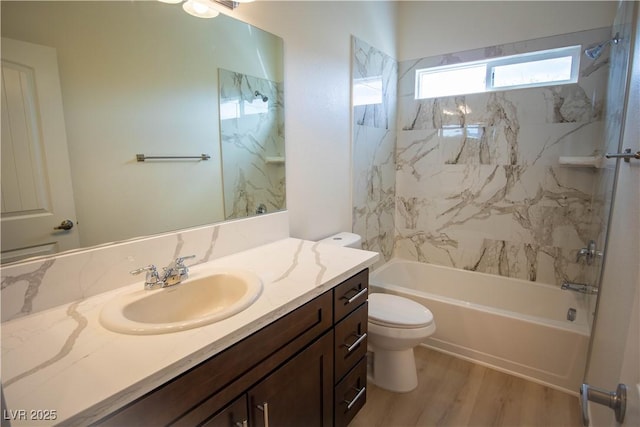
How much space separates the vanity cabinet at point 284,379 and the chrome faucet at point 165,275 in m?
0.43

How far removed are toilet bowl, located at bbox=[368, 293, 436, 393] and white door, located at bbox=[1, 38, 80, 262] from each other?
1494mm

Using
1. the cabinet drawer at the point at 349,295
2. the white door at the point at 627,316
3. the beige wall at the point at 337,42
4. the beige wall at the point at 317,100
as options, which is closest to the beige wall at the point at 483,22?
the beige wall at the point at 337,42

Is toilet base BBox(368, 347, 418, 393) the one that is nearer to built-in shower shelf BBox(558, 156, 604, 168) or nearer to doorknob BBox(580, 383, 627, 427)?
doorknob BBox(580, 383, 627, 427)

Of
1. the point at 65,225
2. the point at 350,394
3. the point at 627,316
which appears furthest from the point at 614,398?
the point at 65,225

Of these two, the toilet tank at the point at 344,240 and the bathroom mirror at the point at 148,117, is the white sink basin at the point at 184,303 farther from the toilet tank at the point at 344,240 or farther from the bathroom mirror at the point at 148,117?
the toilet tank at the point at 344,240

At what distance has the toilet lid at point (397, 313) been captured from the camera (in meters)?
1.82

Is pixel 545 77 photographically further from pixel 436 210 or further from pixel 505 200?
pixel 436 210

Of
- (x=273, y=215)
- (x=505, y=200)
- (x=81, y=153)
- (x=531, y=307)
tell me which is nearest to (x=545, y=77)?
(x=505, y=200)

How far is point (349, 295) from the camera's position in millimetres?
1380

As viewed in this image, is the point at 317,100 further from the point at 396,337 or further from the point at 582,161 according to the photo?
the point at 582,161

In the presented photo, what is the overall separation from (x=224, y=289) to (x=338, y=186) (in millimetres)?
1232

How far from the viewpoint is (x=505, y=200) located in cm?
263

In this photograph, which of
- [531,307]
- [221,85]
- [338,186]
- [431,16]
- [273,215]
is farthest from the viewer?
[431,16]

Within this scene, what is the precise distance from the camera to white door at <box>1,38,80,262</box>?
90 centimetres
